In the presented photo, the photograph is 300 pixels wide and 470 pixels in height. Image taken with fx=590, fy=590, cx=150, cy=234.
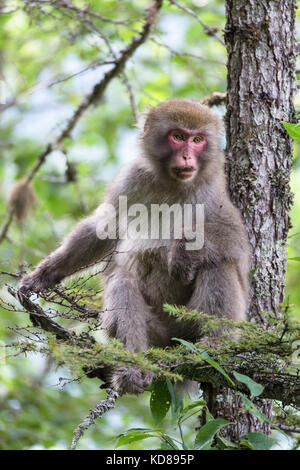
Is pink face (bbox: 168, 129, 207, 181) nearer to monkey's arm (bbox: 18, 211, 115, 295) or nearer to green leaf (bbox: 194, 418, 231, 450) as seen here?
monkey's arm (bbox: 18, 211, 115, 295)

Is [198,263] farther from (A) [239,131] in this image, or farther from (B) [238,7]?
(B) [238,7]

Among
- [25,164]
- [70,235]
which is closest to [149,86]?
[25,164]

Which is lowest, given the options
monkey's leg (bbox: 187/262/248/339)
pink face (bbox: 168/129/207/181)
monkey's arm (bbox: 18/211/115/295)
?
monkey's leg (bbox: 187/262/248/339)

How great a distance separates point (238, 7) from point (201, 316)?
3205 millimetres

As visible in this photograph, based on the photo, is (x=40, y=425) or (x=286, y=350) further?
(x=40, y=425)

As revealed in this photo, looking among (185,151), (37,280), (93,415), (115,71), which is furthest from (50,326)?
(115,71)

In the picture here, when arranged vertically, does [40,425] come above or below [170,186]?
below

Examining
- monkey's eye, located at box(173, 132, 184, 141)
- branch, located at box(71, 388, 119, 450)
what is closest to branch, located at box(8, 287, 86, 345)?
branch, located at box(71, 388, 119, 450)

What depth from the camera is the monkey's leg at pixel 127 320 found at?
4.60m

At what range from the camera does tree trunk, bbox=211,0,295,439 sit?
197 inches

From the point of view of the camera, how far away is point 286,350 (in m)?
3.34

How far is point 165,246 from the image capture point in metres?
5.39
